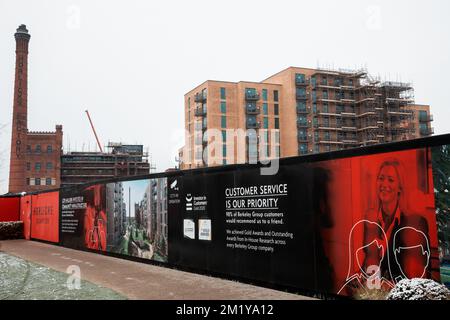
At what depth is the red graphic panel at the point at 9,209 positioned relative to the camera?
3312 cm

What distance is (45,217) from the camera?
92.2 feet

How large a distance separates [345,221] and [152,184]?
934 centimetres

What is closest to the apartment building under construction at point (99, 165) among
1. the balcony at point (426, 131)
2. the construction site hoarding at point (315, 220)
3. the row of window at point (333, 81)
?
the row of window at point (333, 81)

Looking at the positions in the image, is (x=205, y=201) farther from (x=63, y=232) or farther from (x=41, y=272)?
(x=63, y=232)

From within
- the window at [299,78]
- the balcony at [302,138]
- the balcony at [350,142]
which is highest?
the window at [299,78]

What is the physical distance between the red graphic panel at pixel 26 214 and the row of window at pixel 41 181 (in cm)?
7810

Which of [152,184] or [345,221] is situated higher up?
[152,184]

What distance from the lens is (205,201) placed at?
47.0ft

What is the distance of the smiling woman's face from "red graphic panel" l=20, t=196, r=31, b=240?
90.6 feet

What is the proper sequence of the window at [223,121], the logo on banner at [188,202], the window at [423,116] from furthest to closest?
1. the window at [423,116]
2. the window at [223,121]
3. the logo on banner at [188,202]

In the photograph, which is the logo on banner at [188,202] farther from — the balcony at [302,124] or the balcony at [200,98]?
the balcony at [302,124]

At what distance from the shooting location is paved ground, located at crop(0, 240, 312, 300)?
10.7m

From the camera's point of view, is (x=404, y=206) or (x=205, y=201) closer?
(x=404, y=206)
